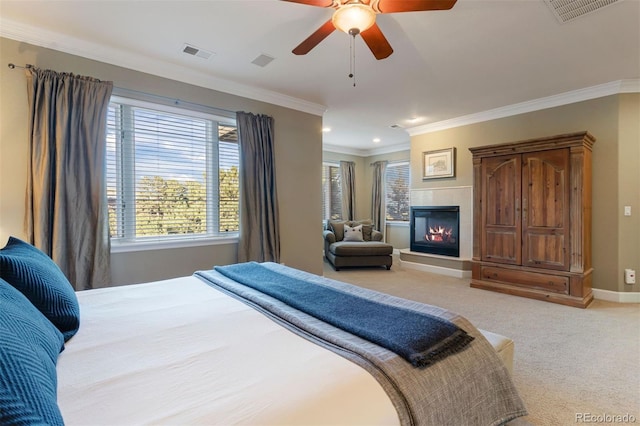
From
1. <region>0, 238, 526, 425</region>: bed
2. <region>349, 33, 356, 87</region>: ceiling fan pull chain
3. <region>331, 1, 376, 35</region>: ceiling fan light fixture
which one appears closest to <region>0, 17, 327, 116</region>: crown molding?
<region>349, 33, 356, 87</region>: ceiling fan pull chain

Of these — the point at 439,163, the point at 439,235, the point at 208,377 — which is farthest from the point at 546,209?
the point at 208,377

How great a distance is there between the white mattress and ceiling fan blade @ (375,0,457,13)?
6.39ft

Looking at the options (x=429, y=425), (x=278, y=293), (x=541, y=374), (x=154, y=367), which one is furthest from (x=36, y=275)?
(x=541, y=374)

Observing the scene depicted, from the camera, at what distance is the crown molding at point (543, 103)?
3.73 m

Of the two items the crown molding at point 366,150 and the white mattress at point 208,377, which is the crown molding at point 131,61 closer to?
the white mattress at point 208,377

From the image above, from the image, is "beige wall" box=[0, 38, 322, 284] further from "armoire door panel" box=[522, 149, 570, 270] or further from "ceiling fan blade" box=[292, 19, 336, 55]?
"armoire door panel" box=[522, 149, 570, 270]

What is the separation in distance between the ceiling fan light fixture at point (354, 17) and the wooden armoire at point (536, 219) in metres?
3.23

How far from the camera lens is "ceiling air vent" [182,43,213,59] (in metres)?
2.92

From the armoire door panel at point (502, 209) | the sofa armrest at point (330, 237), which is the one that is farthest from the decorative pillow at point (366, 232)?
the armoire door panel at point (502, 209)

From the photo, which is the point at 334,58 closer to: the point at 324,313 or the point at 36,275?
the point at 324,313

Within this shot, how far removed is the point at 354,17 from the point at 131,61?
2.43 meters

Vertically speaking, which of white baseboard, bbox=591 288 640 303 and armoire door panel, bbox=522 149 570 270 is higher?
armoire door panel, bbox=522 149 570 270

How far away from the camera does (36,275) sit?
1.32 m

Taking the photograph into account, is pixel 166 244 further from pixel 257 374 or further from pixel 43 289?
pixel 257 374
